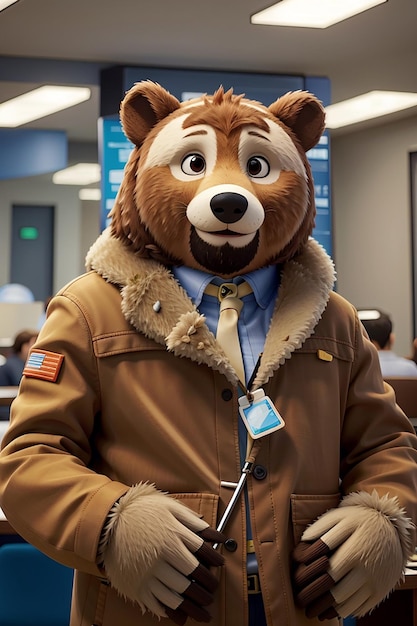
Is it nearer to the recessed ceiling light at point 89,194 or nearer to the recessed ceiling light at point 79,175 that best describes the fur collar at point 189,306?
the recessed ceiling light at point 79,175

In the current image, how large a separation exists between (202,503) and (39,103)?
21.8ft

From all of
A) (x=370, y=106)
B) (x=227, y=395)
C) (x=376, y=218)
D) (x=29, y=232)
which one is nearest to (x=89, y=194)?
(x=29, y=232)

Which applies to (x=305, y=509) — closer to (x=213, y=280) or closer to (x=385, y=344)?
(x=213, y=280)

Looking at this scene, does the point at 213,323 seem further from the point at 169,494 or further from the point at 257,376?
the point at 169,494

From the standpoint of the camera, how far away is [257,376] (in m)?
1.37

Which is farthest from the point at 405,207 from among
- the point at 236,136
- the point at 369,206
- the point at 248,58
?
the point at 236,136

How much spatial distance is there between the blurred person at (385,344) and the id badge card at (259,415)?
10.4ft

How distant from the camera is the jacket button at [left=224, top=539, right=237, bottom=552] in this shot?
1322 mm

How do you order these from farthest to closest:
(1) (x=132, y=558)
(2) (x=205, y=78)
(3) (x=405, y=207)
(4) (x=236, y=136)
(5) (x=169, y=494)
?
1. (3) (x=405, y=207)
2. (2) (x=205, y=78)
3. (4) (x=236, y=136)
4. (5) (x=169, y=494)
5. (1) (x=132, y=558)

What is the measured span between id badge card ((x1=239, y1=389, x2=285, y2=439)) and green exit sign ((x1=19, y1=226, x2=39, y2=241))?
9957 millimetres

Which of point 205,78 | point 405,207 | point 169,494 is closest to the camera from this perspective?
point 169,494

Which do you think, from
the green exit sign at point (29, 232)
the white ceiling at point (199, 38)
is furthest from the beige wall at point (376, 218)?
the green exit sign at point (29, 232)

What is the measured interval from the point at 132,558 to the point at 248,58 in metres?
5.31

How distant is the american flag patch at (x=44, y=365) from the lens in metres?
1.33
